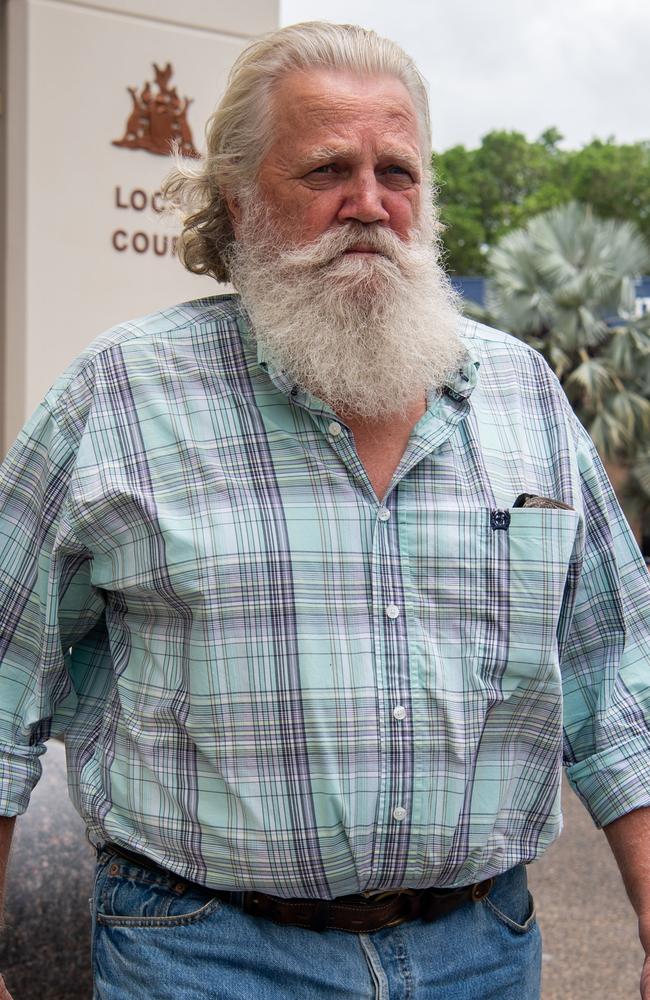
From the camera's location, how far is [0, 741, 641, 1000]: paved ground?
3.32 metres

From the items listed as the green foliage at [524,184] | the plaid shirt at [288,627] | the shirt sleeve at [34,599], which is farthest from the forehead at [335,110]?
the green foliage at [524,184]

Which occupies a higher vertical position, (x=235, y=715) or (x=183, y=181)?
(x=183, y=181)

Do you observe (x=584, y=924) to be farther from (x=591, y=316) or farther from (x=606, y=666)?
(x=591, y=316)

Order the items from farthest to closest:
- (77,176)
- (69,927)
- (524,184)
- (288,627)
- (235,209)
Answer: (524,184) < (77,176) < (69,927) < (235,209) < (288,627)

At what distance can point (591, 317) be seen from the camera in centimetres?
1914

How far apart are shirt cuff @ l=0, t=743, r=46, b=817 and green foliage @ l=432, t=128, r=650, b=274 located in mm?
48058

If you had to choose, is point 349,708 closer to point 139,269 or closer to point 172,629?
point 172,629

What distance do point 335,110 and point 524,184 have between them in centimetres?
5924

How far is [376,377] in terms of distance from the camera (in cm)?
205

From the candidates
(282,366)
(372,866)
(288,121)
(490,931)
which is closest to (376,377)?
(282,366)

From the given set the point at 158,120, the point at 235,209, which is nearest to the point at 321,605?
the point at 235,209

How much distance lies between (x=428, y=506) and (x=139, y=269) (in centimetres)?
452

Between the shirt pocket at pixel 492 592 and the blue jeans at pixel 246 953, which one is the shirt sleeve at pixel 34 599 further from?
the shirt pocket at pixel 492 592

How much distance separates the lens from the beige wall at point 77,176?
581 cm
